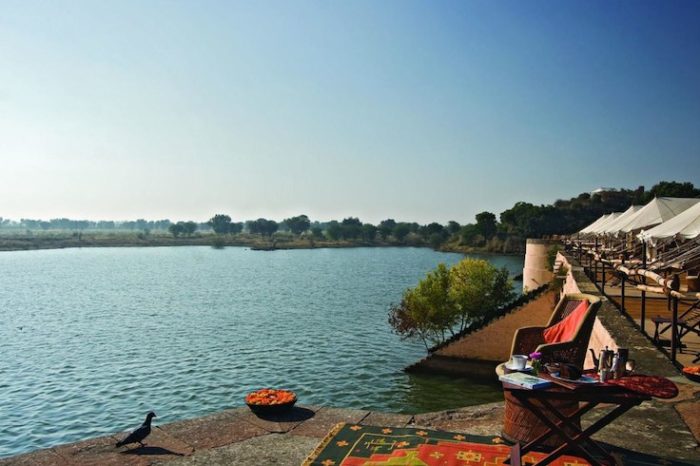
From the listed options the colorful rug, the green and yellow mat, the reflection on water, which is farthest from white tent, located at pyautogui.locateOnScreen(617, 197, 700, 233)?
the colorful rug

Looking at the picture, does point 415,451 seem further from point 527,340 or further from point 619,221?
point 619,221

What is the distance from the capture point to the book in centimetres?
566

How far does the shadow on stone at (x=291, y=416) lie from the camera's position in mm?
9203

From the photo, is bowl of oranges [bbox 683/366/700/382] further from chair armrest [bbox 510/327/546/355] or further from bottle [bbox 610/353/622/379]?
bottle [bbox 610/353/622/379]

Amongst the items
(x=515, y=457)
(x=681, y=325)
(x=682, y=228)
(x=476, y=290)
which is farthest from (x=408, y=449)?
(x=476, y=290)

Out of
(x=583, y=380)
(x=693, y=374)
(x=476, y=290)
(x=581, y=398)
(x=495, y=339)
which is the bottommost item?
(x=495, y=339)

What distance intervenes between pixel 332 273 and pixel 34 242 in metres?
139

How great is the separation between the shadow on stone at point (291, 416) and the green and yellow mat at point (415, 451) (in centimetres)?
143

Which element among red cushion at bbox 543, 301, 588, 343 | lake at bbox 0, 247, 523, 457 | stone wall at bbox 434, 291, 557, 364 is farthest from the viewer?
stone wall at bbox 434, 291, 557, 364

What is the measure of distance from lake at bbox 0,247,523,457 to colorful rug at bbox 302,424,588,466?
15210mm

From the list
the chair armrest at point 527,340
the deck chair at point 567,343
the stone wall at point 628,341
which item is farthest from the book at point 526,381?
the stone wall at point 628,341

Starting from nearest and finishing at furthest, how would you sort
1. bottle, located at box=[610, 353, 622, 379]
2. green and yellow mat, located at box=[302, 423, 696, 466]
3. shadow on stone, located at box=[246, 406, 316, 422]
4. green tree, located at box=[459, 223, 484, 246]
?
1. bottle, located at box=[610, 353, 622, 379]
2. green and yellow mat, located at box=[302, 423, 696, 466]
3. shadow on stone, located at box=[246, 406, 316, 422]
4. green tree, located at box=[459, 223, 484, 246]

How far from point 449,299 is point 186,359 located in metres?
16.0

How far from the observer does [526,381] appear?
5.76 meters
